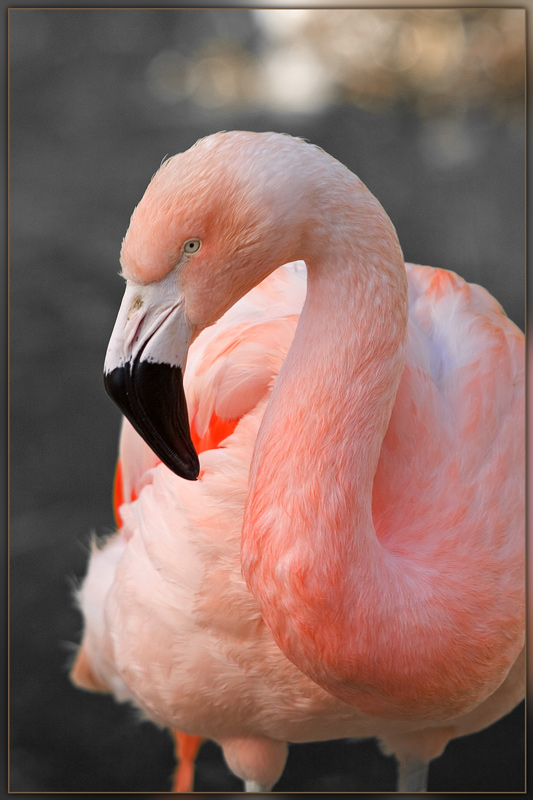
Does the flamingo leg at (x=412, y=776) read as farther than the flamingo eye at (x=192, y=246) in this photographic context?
Yes

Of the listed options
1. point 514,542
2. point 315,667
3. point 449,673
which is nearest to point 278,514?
point 315,667

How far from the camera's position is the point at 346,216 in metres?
0.99

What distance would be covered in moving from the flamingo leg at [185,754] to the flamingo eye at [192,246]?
103 cm

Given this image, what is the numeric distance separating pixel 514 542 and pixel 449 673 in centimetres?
26

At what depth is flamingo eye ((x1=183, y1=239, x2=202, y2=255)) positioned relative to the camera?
934 mm

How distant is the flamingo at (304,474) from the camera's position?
0.95 m

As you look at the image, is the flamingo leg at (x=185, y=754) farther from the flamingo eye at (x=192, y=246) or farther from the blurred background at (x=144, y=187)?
the flamingo eye at (x=192, y=246)

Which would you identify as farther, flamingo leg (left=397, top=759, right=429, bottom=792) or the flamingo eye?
flamingo leg (left=397, top=759, right=429, bottom=792)

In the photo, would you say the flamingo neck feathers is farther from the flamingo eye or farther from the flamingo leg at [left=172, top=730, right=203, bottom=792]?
the flamingo leg at [left=172, top=730, right=203, bottom=792]

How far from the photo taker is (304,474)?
1009 mm

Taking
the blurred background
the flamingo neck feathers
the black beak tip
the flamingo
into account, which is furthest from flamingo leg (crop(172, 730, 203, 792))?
the black beak tip

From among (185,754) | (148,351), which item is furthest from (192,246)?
(185,754)

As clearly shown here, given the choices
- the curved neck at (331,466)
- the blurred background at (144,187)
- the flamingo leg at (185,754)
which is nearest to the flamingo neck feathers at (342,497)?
the curved neck at (331,466)

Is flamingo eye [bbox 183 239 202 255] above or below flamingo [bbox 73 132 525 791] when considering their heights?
above
